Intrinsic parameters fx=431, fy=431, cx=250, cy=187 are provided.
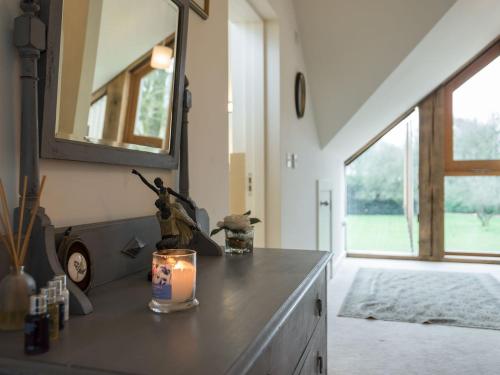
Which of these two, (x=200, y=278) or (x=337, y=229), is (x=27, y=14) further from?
(x=337, y=229)

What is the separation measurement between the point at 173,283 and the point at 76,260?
0.71 ft

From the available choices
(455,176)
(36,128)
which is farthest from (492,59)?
(36,128)

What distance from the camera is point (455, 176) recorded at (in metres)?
5.17

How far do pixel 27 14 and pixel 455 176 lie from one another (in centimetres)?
525

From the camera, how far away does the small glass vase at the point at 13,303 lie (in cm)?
61

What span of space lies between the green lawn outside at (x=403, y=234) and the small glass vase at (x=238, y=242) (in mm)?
4465

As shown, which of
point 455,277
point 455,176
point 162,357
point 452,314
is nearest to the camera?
point 162,357

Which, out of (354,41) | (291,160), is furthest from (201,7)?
(354,41)

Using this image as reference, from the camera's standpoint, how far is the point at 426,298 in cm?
346

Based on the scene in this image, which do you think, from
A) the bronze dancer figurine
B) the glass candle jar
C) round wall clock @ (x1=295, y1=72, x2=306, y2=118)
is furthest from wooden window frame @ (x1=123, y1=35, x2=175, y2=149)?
round wall clock @ (x1=295, y1=72, x2=306, y2=118)

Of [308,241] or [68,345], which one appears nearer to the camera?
[68,345]

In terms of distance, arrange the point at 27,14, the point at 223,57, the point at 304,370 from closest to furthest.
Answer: the point at 27,14 → the point at 304,370 → the point at 223,57

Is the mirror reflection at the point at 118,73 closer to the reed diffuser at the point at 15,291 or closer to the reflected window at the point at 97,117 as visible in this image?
the reflected window at the point at 97,117

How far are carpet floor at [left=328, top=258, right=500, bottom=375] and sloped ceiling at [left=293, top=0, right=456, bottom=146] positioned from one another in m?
1.73
